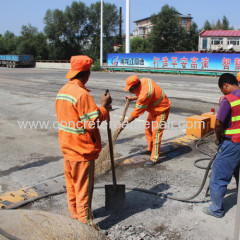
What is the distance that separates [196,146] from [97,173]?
7.85ft

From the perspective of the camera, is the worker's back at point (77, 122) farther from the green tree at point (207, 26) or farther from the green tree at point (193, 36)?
the green tree at point (207, 26)

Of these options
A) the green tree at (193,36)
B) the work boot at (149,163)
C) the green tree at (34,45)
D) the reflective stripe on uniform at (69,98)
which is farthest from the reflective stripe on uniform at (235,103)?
the green tree at (34,45)

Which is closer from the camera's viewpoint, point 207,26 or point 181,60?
point 181,60

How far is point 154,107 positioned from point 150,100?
22 cm

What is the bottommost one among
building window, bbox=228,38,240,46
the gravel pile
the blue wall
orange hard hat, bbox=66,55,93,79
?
the gravel pile

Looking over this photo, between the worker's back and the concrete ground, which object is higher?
the worker's back

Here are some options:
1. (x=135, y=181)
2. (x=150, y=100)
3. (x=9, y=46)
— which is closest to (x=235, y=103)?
(x=150, y=100)

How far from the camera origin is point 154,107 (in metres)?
5.26

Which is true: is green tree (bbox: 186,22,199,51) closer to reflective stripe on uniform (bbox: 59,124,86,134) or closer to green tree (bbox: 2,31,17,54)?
green tree (bbox: 2,31,17,54)

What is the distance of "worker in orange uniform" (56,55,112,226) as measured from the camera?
9.43 ft

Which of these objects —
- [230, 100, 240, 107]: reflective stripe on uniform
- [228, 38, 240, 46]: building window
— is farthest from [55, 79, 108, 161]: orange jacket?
[228, 38, 240, 46]: building window

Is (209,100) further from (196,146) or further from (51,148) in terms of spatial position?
(51,148)

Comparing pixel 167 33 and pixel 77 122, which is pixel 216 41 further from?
pixel 77 122

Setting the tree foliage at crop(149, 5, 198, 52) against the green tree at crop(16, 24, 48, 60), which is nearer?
the tree foliage at crop(149, 5, 198, 52)
